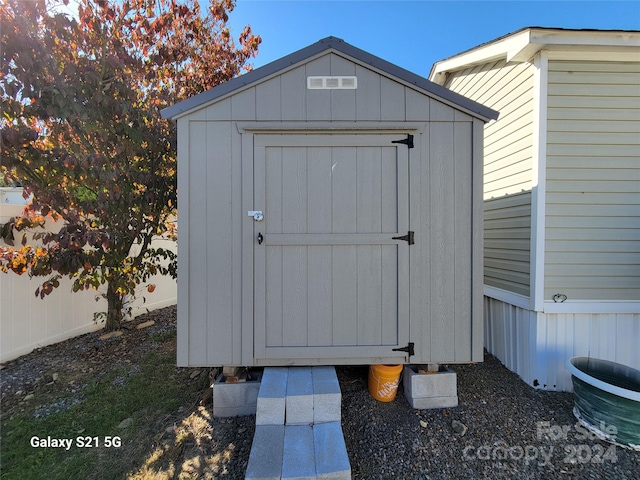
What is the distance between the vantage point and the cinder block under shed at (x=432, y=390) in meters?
2.23

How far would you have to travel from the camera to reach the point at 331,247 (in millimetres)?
2232

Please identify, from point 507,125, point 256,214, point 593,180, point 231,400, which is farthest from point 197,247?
point 593,180

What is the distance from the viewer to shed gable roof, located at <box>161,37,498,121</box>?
7.13 ft

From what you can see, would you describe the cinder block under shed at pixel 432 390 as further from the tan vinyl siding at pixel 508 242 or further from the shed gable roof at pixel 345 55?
the shed gable roof at pixel 345 55

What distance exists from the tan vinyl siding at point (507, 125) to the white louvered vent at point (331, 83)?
1.80m

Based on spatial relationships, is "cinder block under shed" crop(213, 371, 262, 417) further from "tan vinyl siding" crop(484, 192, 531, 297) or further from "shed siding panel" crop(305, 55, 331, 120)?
"tan vinyl siding" crop(484, 192, 531, 297)

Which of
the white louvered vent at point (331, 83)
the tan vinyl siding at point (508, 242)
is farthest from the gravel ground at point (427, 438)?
the white louvered vent at point (331, 83)

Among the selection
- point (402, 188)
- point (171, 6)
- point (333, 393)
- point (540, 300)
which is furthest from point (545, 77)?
point (171, 6)

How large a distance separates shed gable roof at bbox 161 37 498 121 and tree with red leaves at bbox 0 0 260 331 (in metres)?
1.19

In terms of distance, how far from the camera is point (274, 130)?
219 centimetres

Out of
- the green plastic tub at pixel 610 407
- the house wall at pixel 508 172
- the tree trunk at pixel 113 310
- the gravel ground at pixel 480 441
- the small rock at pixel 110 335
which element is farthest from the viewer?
the tree trunk at pixel 113 310

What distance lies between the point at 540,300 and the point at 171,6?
5491 mm

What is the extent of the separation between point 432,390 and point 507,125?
278 centimetres

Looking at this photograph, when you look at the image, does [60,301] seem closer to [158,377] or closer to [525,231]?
[158,377]
